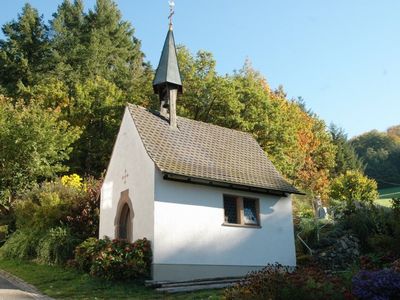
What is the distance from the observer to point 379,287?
8367 mm

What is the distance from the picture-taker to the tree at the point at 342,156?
52781 millimetres

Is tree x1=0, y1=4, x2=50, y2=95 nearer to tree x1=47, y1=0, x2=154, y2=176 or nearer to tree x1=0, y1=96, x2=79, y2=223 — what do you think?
tree x1=47, y1=0, x2=154, y2=176

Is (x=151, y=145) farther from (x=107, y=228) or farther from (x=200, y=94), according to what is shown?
(x=200, y=94)

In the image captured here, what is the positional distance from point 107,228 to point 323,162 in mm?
31993

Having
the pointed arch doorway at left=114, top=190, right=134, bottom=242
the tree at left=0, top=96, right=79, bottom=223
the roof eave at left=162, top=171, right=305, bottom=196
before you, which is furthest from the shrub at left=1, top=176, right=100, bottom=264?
the roof eave at left=162, top=171, right=305, bottom=196

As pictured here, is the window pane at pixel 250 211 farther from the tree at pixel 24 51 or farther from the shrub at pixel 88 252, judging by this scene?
the tree at pixel 24 51

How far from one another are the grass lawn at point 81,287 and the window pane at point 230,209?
478cm

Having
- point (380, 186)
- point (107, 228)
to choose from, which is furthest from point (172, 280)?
point (380, 186)

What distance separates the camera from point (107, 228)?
18.7 meters

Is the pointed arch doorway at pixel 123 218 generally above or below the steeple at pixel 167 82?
below

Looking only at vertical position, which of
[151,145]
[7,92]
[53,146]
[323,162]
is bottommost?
[151,145]

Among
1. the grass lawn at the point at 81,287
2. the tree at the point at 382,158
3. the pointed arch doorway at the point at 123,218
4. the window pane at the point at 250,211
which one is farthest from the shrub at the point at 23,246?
the tree at the point at 382,158

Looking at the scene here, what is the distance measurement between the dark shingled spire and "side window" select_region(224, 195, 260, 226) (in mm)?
6099

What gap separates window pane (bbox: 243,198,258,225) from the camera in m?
17.9
